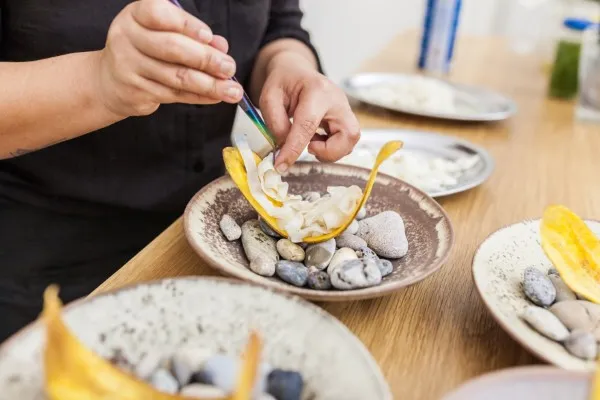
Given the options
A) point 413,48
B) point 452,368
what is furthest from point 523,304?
point 413,48

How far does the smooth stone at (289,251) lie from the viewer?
545mm

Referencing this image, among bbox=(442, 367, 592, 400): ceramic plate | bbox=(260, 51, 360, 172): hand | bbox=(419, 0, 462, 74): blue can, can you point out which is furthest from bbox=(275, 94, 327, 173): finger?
bbox=(419, 0, 462, 74): blue can

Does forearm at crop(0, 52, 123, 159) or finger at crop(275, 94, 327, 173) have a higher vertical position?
forearm at crop(0, 52, 123, 159)

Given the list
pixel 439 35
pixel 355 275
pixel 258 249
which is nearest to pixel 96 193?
pixel 258 249

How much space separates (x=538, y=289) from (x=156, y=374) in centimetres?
30

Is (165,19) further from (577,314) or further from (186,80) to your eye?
(577,314)

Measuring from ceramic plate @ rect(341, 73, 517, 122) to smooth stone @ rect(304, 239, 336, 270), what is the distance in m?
0.56

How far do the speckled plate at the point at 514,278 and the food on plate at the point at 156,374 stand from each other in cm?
17

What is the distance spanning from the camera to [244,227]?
0.58 meters

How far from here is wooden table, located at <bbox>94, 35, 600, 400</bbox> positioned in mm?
466

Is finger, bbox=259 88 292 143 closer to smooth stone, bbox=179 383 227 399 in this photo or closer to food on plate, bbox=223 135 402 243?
food on plate, bbox=223 135 402 243

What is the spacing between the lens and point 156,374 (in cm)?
36

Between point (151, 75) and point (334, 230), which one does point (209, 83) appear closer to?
point (151, 75)

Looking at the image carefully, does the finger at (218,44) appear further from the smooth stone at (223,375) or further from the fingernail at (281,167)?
the smooth stone at (223,375)
